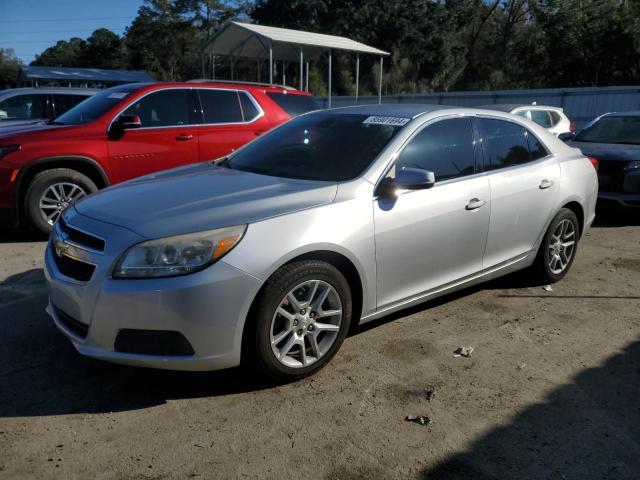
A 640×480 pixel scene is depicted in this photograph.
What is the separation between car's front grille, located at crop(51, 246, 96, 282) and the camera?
3001 mm

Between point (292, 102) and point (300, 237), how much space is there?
527cm

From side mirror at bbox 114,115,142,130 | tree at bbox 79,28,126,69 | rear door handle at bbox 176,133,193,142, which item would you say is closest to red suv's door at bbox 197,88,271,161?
rear door handle at bbox 176,133,193,142

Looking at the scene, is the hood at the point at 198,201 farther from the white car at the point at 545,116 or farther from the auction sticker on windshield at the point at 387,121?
the white car at the point at 545,116

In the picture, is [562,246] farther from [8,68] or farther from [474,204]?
[8,68]

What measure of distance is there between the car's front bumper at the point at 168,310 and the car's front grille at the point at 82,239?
0.05 meters

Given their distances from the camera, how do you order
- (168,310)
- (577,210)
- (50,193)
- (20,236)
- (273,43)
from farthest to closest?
(273,43), (20,236), (50,193), (577,210), (168,310)

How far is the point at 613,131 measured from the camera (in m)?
8.85

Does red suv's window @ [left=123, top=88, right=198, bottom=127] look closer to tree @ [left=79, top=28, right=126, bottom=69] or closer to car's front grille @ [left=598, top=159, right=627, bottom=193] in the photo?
car's front grille @ [left=598, top=159, right=627, bottom=193]

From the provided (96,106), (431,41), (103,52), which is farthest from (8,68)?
(96,106)

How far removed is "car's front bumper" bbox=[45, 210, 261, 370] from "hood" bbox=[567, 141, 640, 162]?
21.9 feet

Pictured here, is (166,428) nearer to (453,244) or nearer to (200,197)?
(200,197)

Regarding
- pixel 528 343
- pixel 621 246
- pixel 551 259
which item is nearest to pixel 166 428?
pixel 528 343

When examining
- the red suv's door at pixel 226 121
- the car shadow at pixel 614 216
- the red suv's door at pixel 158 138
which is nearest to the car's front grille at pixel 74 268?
the red suv's door at pixel 158 138

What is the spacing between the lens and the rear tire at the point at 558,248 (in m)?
4.88
